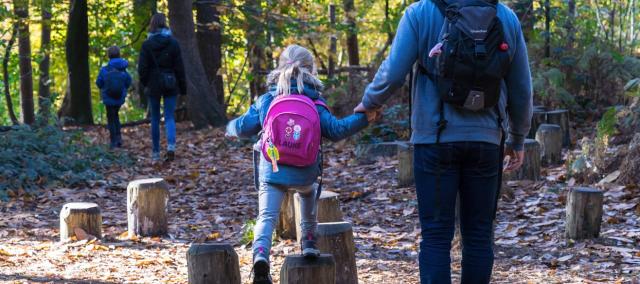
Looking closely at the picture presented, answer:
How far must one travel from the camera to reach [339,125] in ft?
17.5

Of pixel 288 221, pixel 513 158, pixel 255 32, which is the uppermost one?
pixel 255 32

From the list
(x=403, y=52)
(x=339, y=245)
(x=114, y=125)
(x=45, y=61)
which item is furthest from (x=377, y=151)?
(x=45, y=61)

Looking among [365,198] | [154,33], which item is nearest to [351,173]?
[365,198]

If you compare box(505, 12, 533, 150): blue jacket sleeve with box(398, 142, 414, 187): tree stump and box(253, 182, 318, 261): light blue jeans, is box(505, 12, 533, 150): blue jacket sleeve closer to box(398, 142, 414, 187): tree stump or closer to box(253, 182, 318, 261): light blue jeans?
box(253, 182, 318, 261): light blue jeans

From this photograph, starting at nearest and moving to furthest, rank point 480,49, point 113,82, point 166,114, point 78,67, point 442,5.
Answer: point 480,49 → point 442,5 → point 166,114 → point 113,82 → point 78,67

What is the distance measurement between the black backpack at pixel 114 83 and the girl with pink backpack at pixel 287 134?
9.36 meters

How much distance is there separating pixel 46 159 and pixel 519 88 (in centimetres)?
Answer: 870

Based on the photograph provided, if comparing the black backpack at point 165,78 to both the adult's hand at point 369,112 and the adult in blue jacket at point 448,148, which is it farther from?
the adult in blue jacket at point 448,148

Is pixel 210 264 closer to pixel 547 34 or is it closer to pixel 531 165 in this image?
pixel 531 165

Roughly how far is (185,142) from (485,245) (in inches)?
449

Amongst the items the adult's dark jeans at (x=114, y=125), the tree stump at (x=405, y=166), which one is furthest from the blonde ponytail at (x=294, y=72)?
the adult's dark jeans at (x=114, y=125)

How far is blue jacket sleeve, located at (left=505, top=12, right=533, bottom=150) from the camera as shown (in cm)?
450

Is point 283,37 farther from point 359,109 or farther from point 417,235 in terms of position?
point 359,109

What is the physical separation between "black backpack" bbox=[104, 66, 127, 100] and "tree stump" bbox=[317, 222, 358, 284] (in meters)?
9.49
